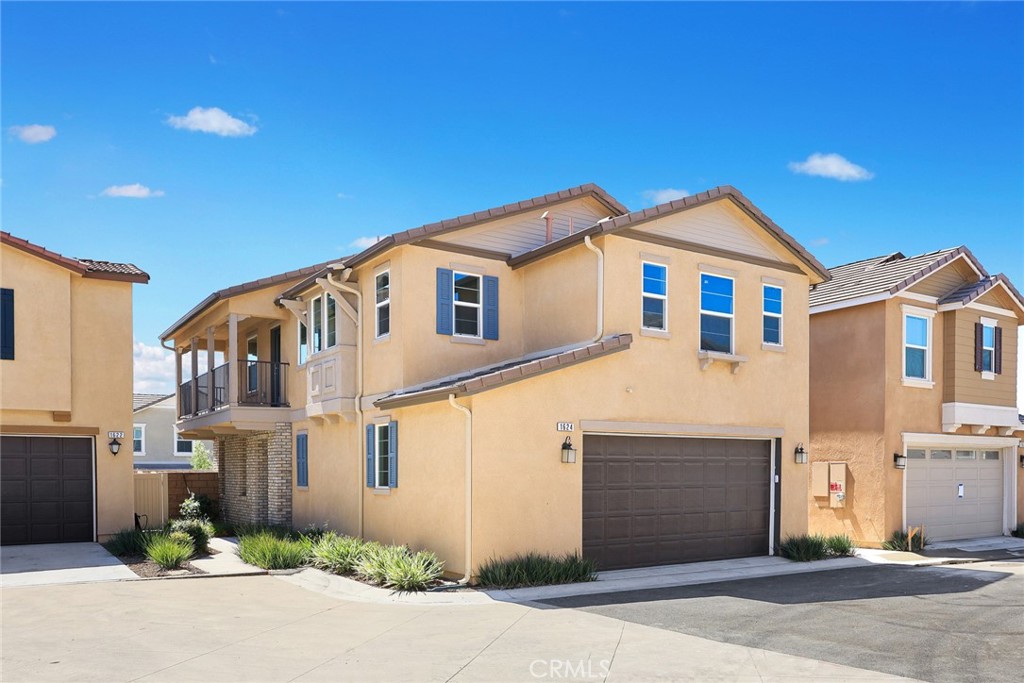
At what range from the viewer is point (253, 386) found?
69.6 ft

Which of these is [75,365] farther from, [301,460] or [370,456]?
[370,456]

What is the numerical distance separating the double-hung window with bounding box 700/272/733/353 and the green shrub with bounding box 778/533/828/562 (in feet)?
13.5

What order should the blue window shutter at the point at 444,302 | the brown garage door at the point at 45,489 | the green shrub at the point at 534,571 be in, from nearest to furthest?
the green shrub at the point at 534,571
the blue window shutter at the point at 444,302
the brown garage door at the point at 45,489

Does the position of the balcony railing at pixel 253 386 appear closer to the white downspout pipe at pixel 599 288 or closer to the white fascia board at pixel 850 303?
the white downspout pipe at pixel 599 288

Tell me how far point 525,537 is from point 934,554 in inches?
404

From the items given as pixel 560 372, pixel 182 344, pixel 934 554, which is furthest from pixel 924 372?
pixel 182 344

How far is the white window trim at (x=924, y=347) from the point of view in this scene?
1909cm

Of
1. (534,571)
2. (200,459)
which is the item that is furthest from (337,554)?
(200,459)

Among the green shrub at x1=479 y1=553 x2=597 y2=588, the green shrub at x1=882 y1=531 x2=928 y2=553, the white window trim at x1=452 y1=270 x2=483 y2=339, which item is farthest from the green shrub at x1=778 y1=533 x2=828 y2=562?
the white window trim at x1=452 y1=270 x2=483 y2=339

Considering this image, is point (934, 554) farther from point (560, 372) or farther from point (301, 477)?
point (301, 477)

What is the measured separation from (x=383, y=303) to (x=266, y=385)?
20.7 feet

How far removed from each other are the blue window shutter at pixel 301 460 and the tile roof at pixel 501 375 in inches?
178

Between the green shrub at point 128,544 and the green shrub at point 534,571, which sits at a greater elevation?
the green shrub at point 534,571

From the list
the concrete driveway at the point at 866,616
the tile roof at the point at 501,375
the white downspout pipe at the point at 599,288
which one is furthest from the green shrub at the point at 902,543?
the white downspout pipe at the point at 599,288
